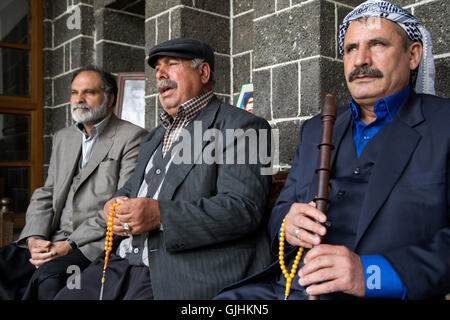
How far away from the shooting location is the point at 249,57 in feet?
11.1

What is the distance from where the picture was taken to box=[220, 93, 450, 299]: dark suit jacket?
1277mm

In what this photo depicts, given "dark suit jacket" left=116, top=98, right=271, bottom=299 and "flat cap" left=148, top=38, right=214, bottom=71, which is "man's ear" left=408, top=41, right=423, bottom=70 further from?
"flat cap" left=148, top=38, right=214, bottom=71

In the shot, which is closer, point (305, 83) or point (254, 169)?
point (254, 169)

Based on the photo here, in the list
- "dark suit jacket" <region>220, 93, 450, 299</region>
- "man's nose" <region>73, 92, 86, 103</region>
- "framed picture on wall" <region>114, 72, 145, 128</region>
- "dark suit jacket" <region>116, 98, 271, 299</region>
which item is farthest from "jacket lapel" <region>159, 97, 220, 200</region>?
"framed picture on wall" <region>114, 72, 145, 128</region>

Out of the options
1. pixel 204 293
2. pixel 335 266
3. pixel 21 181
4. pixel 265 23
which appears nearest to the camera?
pixel 335 266

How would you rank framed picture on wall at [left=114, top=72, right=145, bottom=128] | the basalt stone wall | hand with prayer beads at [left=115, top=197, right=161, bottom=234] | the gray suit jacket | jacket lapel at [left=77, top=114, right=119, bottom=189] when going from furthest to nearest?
framed picture on wall at [left=114, top=72, right=145, bottom=128] → jacket lapel at [left=77, top=114, right=119, bottom=189] → the gray suit jacket → the basalt stone wall → hand with prayer beads at [left=115, top=197, right=161, bottom=234]

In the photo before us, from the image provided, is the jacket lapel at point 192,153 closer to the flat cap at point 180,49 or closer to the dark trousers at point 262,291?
the flat cap at point 180,49

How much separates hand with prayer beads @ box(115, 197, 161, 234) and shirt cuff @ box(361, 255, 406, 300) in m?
0.90

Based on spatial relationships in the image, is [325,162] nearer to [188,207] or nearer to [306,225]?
[306,225]

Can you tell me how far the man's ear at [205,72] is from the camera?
2.26 metres

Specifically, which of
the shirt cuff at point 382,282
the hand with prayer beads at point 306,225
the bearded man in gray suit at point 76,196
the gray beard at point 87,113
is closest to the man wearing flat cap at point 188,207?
the bearded man in gray suit at point 76,196

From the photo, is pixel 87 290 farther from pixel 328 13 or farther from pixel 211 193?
pixel 328 13

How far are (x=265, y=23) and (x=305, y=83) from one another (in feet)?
1.70
